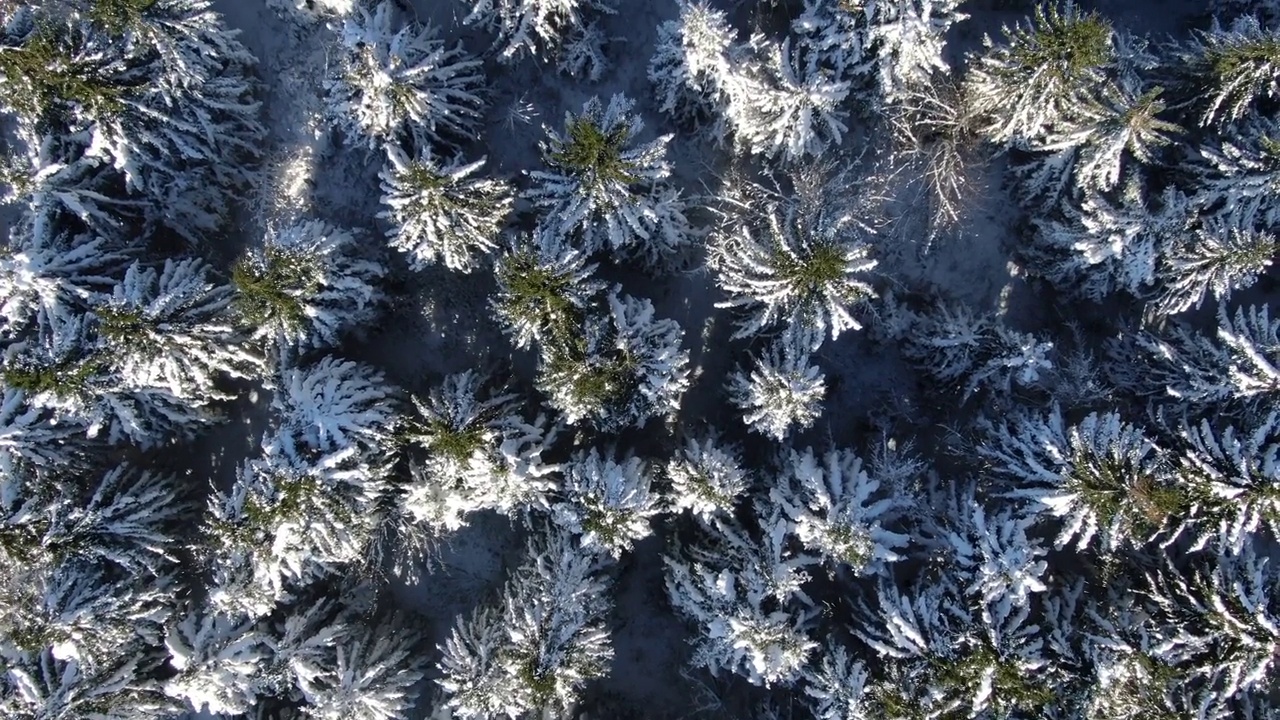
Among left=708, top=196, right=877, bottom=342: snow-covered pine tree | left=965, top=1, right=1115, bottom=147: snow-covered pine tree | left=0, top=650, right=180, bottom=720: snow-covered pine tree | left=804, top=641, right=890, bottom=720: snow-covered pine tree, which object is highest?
left=965, top=1, right=1115, bottom=147: snow-covered pine tree

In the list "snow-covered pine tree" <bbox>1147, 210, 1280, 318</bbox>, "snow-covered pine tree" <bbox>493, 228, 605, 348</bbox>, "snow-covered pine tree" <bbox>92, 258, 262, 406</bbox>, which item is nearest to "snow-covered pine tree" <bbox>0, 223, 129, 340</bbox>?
"snow-covered pine tree" <bbox>92, 258, 262, 406</bbox>

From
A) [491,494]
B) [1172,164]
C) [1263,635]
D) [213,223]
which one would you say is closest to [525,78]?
[213,223]

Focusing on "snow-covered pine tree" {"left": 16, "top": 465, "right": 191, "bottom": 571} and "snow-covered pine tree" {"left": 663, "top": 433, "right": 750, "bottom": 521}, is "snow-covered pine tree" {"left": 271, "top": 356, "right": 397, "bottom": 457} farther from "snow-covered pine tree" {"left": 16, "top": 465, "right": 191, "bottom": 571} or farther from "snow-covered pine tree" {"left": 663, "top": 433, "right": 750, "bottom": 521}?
"snow-covered pine tree" {"left": 663, "top": 433, "right": 750, "bottom": 521}

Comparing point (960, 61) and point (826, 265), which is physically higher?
point (960, 61)

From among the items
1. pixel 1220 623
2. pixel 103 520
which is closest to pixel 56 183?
pixel 103 520

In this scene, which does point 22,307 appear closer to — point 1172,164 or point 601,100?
point 601,100

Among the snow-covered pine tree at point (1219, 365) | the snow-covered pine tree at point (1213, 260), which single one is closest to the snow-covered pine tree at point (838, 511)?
the snow-covered pine tree at point (1219, 365)

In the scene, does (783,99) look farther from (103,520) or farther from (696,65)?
(103,520)
